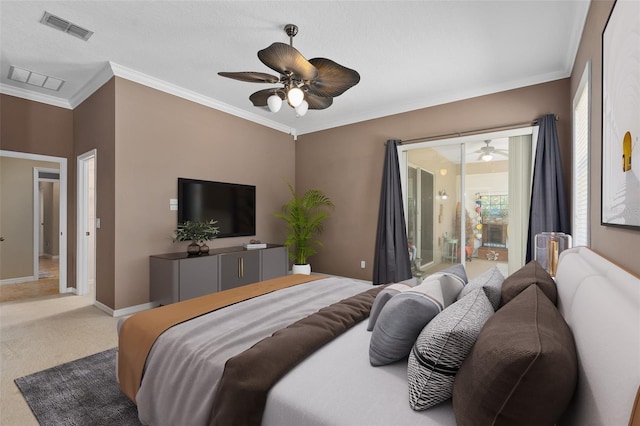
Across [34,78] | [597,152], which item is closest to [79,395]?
[597,152]

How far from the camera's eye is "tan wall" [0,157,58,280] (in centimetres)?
481

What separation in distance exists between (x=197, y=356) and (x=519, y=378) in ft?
4.00

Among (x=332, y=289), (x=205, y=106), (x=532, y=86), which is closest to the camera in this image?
(x=332, y=289)

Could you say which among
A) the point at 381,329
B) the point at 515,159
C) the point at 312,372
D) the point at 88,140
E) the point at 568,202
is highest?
the point at 88,140

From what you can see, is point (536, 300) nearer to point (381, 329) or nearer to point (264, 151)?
point (381, 329)

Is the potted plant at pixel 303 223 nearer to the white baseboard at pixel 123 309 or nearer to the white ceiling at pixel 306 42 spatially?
the white ceiling at pixel 306 42

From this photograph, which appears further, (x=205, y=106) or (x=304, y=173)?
(x=304, y=173)

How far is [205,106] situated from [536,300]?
4476 mm

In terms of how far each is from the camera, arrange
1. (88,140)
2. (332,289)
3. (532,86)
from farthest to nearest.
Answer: (88,140), (532,86), (332,289)

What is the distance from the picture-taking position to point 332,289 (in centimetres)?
238

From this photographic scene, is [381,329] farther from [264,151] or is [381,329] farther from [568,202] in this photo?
[264,151]

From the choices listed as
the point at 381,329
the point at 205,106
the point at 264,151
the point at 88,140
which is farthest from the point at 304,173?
the point at 381,329

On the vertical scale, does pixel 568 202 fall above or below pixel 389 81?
below

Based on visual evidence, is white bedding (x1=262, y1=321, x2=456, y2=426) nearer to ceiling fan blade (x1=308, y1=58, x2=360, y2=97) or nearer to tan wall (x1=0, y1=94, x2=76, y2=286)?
ceiling fan blade (x1=308, y1=58, x2=360, y2=97)
